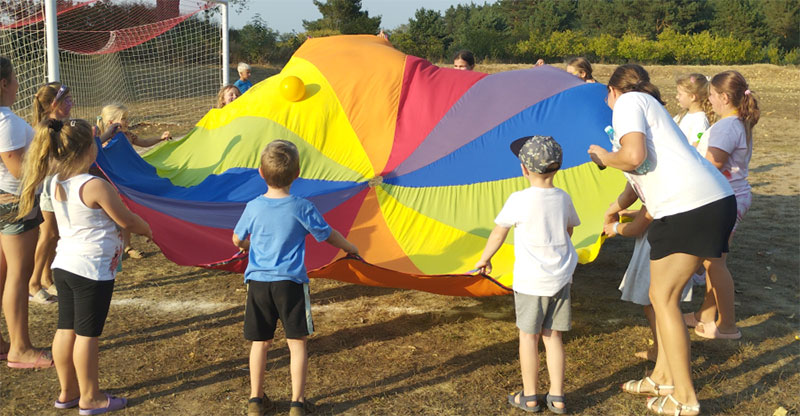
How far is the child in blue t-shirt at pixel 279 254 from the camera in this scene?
125 inches

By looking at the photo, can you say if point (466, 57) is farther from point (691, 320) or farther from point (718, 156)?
point (691, 320)

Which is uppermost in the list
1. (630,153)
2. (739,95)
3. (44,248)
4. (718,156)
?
(739,95)

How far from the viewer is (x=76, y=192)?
3.16m

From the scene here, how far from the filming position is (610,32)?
155 ft

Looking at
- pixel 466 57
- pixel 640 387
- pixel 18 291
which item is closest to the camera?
pixel 640 387

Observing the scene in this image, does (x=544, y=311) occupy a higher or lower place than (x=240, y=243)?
lower

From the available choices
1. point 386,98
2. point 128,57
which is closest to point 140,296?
point 386,98

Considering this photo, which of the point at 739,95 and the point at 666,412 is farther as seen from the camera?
the point at 739,95

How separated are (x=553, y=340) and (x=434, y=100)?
2.44m

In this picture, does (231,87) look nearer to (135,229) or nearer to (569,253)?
(135,229)

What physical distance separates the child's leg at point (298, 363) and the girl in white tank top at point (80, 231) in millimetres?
939

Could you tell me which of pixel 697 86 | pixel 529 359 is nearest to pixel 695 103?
pixel 697 86

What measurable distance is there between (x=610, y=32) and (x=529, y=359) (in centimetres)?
4777

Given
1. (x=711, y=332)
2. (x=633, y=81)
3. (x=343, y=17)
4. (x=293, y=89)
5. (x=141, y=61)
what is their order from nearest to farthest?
1. (x=633, y=81)
2. (x=711, y=332)
3. (x=293, y=89)
4. (x=141, y=61)
5. (x=343, y=17)
